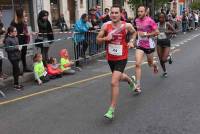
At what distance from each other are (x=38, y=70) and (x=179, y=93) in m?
3.72

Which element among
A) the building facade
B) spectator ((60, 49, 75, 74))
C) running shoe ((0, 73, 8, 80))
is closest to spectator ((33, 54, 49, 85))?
running shoe ((0, 73, 8, 80))

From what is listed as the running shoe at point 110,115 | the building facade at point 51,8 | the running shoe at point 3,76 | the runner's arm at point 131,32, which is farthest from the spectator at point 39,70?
the building facade at point 51,8

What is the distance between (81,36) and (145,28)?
14.8ft

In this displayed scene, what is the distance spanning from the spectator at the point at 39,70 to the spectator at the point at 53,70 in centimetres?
31

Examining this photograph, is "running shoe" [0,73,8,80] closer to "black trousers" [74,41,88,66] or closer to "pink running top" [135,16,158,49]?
"black trousers" [74,41,88,66]

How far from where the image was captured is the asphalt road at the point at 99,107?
22.1 ft

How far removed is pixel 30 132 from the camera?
662 cm

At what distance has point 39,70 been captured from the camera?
11.2 metres

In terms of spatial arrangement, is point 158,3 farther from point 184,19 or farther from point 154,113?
point 154,113

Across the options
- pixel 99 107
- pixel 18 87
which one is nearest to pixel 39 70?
pixel 18 87

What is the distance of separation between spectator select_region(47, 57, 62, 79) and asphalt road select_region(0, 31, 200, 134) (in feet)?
0.76

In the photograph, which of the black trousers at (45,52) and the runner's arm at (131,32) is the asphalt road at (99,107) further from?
the runner's arm at (131,32)

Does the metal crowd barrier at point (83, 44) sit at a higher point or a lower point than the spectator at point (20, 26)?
lower

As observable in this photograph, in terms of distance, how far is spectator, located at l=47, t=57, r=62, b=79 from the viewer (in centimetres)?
1172
